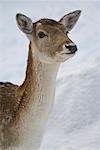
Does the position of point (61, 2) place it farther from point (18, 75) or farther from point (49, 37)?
point (49, 37)

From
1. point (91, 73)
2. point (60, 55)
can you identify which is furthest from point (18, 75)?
point (60, 55)

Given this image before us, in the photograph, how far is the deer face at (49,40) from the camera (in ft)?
19.3

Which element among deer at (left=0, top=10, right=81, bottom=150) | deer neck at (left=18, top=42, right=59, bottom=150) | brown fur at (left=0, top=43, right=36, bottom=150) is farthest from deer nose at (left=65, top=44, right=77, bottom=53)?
brown fur at (left=0, top=43, right=36, bottom=150)

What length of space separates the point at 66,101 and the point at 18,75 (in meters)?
2.03

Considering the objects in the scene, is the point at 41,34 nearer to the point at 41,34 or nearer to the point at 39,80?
the point at 41,34

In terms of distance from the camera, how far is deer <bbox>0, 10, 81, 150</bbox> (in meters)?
6.16

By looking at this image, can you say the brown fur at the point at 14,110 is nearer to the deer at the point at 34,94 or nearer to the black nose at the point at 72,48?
the deer at the point at 34,94

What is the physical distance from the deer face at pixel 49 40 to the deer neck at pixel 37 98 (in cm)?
12

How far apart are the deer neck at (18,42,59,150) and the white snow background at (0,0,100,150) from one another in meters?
1.71

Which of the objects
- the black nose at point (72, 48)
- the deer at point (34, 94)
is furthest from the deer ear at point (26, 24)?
the black nose at point (72, 48)

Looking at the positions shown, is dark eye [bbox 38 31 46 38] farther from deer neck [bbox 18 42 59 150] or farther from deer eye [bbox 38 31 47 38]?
deer neck [bbox 18 42 59 150]

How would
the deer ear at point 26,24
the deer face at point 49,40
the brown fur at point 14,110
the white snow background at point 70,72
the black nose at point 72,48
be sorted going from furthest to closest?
the white snow background at point 70,72, the deer ear at point 26,24, the brown fur at point 14,110, the deer face at point 49,40, the black nose at point 72,48

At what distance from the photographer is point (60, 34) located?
6141mm

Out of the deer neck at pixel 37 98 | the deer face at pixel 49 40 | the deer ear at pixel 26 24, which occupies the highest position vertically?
the deer ear at pixel 26 24
